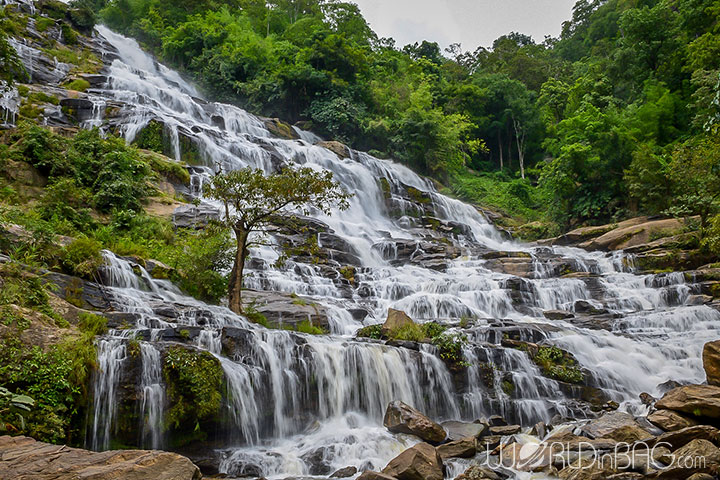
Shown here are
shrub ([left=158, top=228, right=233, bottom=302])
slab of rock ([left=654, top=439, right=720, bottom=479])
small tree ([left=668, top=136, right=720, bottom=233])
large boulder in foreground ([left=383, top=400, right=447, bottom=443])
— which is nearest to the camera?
slab of rock ([left=654, top=439, right=720, bottom=479])

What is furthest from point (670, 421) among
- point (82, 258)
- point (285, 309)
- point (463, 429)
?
point (82, 258)

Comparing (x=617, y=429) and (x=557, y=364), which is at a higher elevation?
(x=557, y=364)

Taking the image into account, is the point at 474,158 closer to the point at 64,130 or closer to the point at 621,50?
the point at 621,50

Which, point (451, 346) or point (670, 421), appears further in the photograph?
point (451, 346)

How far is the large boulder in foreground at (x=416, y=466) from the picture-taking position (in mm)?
6012

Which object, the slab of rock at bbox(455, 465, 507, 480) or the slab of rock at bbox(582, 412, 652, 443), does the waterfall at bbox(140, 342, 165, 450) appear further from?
the slab of rock at bbox(582, 412, 652, 443)

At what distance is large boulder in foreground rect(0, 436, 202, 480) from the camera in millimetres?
3740

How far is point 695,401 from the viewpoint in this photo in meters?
7.14

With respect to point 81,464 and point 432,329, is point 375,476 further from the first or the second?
point 432,329

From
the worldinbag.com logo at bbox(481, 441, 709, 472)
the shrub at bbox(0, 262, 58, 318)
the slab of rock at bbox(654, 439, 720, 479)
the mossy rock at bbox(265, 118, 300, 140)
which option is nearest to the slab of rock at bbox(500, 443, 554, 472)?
the worldinbag.com logo at bbox(481, 441, 709, 472)

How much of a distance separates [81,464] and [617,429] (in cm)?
694

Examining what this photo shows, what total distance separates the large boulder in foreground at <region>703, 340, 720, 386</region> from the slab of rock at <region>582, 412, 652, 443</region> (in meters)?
2.22

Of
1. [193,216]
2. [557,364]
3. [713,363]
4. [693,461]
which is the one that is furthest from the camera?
[193,216]

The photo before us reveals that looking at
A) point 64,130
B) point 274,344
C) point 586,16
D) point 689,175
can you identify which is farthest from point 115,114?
point 586,16
